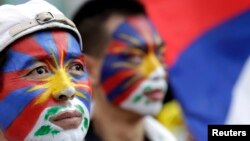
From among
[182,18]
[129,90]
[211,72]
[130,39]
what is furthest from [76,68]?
[182,18]

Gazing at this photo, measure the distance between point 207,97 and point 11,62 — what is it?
2963mm

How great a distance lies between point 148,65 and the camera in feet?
17.3

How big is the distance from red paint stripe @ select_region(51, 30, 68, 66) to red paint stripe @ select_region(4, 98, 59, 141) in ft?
0.64

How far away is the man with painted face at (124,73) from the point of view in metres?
5.25

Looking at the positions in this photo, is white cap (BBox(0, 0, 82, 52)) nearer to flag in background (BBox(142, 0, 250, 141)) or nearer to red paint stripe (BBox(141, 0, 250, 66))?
flag in background (BBox(142, 0, 250, 141))

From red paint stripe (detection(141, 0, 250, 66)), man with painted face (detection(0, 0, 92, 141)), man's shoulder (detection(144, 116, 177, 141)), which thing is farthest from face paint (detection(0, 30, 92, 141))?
red paint stripe (detection(141, 0, 250, 66))

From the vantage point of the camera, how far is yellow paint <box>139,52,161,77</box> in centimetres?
525

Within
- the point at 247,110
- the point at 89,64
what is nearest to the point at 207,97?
the point at 247,110

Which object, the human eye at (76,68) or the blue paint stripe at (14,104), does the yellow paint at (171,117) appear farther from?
the blue paint stripe at (14,104)

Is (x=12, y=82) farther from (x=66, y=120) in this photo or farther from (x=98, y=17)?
(x=98, y=17)

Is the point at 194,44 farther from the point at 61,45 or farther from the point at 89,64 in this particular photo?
the point at 61,45

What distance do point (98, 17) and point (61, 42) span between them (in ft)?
6.84

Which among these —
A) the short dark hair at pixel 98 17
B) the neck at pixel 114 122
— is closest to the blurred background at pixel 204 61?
the short dark hair at pixel 98 17

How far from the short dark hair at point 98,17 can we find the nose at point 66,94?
2018 millimetres
